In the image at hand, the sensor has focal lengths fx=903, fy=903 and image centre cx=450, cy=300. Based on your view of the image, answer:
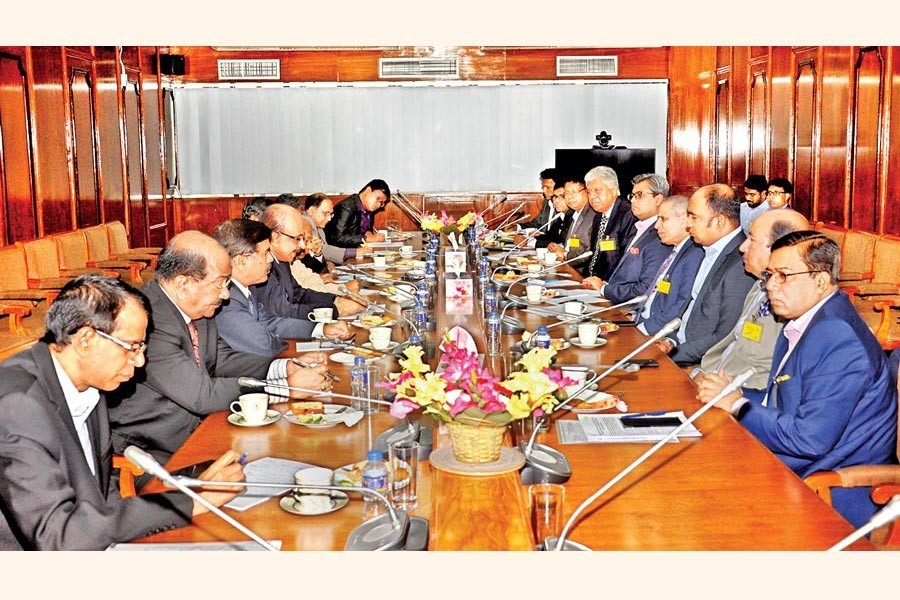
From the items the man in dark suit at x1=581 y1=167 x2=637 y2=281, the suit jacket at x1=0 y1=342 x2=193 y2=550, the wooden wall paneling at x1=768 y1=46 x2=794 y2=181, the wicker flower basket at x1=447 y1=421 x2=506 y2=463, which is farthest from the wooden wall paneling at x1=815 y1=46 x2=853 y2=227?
Answer: the suit jacket at x1=0 y1=342 x2=193 y2=550

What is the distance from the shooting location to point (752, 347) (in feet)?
10.8

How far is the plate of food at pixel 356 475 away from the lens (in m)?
1.89

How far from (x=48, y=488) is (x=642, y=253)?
3.93 metres

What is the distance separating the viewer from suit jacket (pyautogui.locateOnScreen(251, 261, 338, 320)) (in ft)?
14.2

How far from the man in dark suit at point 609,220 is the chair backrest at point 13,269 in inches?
149

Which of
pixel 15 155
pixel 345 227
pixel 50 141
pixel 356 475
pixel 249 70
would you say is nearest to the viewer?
pixel 356 475

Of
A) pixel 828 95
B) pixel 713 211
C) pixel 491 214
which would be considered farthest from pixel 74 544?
pixel 491 214

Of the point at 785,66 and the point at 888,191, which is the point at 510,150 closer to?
the point at 785,66

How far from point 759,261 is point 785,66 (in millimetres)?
5335

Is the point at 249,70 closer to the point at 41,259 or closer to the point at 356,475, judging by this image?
the point at 41,259

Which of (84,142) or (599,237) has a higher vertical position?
(84,142)

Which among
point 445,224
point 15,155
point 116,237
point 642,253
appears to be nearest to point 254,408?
point 642,253

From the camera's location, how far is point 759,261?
3.36 meters

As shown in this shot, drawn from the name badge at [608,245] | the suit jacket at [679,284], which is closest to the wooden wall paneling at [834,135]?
the name badge at [608,245]
